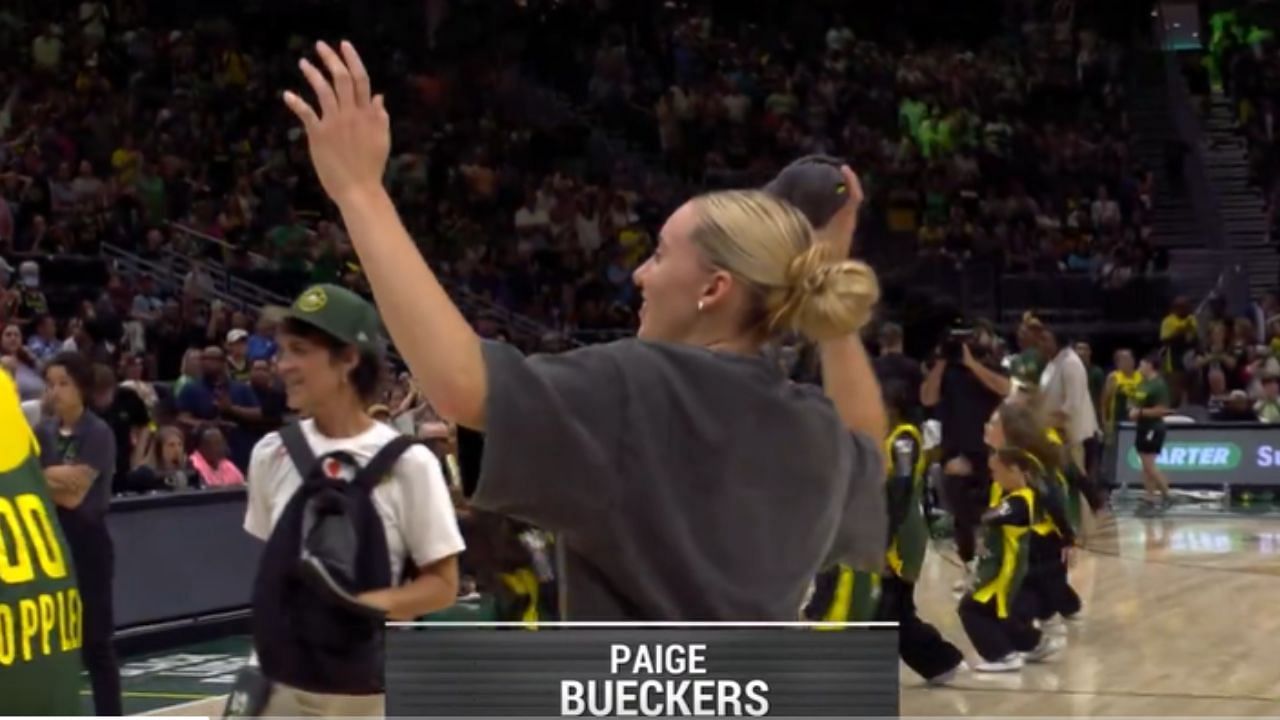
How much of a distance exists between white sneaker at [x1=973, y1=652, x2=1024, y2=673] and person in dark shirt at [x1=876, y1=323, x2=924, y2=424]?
1.27 m

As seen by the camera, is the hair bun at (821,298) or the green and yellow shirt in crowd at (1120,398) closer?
the hair bun at (821,298)

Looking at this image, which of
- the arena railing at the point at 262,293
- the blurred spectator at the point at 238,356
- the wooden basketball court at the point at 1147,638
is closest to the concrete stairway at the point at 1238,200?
the arena railing at the point at 262,293

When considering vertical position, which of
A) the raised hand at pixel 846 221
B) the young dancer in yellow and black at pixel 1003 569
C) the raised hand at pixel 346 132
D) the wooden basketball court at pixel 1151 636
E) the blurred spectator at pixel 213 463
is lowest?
the wooden basketball court at pixel 1151 636

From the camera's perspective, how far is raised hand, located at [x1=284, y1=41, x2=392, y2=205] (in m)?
2.42

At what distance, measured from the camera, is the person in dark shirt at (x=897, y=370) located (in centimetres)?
1114

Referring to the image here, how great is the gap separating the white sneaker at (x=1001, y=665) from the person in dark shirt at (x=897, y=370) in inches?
50.1

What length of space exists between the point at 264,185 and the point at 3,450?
20.7m

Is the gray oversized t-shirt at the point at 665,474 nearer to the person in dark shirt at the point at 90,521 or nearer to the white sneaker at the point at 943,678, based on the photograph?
the person in dark shirt at the point at 90,521

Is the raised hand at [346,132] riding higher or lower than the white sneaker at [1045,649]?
higher

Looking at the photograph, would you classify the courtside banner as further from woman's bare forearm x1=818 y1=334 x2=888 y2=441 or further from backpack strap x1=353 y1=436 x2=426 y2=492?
backpack strap x1=353 y1=436 x2=426 y2=492

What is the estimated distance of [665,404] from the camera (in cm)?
248

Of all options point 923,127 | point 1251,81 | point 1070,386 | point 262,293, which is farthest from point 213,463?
point 1251,81

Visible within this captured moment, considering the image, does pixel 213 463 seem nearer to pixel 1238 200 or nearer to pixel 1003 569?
pixel 1003 569

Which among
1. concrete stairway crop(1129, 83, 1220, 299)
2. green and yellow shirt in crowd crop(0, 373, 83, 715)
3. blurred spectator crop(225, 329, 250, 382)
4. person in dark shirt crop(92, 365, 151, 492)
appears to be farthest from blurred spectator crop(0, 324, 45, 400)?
concrete stairway crop(1129, 83, 1220, 299)
